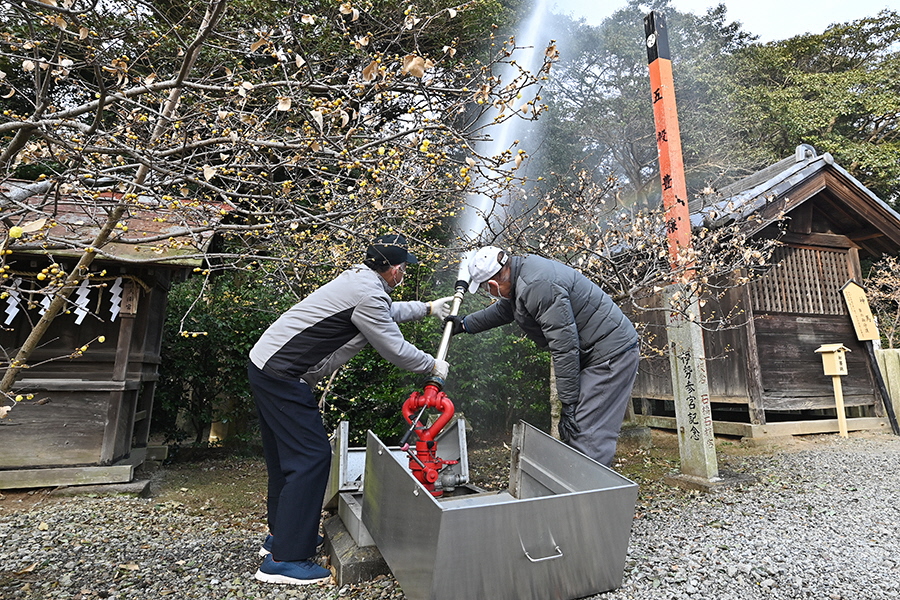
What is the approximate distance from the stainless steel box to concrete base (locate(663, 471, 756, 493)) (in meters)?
2.64

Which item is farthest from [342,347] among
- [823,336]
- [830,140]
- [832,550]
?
[830,140]

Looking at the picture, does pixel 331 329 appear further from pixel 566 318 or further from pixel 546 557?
pixel 546 557

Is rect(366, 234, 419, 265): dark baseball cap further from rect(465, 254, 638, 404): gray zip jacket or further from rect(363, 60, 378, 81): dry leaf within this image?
rect(363, 60, 378, 81): dry leaf

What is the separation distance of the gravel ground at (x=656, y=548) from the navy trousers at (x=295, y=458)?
271 mm

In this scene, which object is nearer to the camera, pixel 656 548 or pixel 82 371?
pixel 656 548

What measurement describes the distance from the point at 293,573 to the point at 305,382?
3.42 ft

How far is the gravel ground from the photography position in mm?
2691

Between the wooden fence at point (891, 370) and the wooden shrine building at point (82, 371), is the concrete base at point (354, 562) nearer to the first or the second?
the wooden shrine building at point (82, 371)

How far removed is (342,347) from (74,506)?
3.43m

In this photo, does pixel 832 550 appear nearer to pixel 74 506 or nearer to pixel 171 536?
pixel 171 536

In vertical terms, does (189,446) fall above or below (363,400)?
below

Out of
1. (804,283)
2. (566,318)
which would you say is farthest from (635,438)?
(566,318)

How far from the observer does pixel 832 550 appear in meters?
3.14

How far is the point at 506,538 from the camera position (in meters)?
2.09
